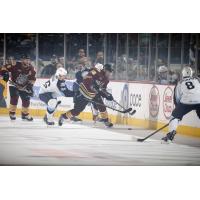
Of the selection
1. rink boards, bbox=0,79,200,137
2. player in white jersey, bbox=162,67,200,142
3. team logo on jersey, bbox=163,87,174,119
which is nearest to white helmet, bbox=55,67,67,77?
rink boards, bbox=0,79,200,137

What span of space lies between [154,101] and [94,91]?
64 centimetres

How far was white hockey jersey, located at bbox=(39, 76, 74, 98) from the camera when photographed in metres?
9.90

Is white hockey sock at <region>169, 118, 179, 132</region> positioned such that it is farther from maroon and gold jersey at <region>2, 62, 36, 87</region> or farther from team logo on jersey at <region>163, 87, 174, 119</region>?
maroon and gold jersey at <region>2, 62, 36, 87</region>

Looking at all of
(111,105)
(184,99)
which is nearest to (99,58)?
(111,105)

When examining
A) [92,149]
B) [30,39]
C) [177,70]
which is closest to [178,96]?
[177,70]

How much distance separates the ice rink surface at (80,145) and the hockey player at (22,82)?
122 mm

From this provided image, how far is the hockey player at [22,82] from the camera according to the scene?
9859 mm

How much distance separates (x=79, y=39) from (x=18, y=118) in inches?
41.3

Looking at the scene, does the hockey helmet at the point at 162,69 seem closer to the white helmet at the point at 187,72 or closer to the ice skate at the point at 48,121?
the white helmet at the point at 187,72

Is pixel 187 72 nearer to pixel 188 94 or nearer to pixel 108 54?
pixel 188 94

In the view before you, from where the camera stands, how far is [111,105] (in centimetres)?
987

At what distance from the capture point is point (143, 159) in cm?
984
